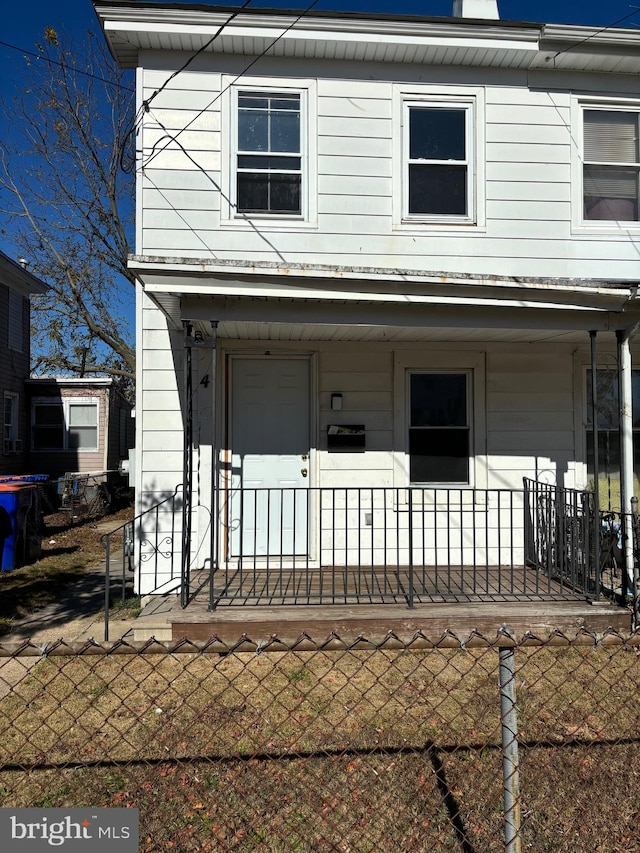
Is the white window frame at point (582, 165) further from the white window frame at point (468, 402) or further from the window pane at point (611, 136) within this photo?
the white window frame at point (468, 402)

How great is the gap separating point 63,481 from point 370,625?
11133mm

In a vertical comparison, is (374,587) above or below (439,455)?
below

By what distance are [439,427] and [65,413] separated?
542 inches

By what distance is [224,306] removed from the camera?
15.9 feet

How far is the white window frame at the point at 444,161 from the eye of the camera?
6.28 metres

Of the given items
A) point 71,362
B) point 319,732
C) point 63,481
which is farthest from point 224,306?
point 71,362

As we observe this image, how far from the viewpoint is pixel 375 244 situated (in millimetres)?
6238

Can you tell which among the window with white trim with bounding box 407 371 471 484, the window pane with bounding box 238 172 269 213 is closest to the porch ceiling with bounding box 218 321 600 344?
the window with white trim with bounding box 407 371 471 484

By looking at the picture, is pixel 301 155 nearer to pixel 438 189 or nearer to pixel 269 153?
pixel 269 153

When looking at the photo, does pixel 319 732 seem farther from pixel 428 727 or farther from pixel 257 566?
pixel 257 566

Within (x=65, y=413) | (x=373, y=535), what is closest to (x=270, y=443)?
(x=373, y=535)

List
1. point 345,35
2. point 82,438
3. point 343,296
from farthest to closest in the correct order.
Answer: point 82,438
point 345,35
point 343,296

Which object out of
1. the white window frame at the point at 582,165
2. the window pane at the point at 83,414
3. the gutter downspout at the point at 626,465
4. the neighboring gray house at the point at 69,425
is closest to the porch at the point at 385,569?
the gutter downspout at the point at 626,465

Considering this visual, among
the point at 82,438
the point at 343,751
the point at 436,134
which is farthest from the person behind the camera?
the point at 82,438
